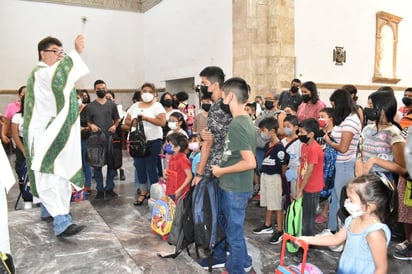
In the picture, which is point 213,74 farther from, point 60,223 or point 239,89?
point 60,223

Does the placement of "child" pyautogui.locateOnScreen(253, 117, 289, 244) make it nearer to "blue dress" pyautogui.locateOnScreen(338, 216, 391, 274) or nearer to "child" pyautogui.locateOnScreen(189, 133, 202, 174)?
"child" pyautogui.locateOnScreen(189, 133, 202, 174)

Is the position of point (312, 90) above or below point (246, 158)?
above

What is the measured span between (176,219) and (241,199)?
64cm

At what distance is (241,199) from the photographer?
247 cm

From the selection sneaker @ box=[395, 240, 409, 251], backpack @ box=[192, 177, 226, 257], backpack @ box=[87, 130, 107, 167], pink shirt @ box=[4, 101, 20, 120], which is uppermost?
pink shirt @ box=[4, 101, 20, 120]

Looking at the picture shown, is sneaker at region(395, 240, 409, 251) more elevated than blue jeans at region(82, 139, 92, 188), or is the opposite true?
blue jeans at region(82, 139, 92, 188)

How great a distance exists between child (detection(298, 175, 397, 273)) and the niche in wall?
8.17 metres

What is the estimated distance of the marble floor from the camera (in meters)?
2.61

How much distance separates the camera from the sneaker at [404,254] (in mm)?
2982

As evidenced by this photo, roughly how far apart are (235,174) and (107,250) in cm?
124

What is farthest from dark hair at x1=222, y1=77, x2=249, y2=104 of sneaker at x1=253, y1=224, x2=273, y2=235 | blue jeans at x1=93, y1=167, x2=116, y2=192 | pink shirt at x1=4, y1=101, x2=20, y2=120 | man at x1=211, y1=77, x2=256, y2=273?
pink shirt at x1=4, y1=101, x2=20, y2=120

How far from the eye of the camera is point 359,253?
66.5 inches

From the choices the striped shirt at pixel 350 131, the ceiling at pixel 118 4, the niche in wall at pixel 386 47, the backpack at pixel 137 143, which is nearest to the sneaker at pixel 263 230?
the striped shirt at pixel 350 131

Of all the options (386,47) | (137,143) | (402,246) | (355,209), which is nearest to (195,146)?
(137,143)
